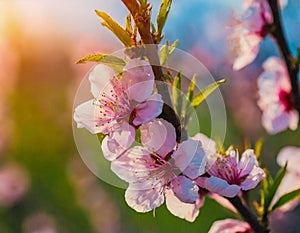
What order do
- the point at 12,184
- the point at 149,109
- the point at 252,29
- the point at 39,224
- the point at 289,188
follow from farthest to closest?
the point at 12,184 < the point at 39,224 < the point at 252,29 < the point at 289,188 < the point at 149,109

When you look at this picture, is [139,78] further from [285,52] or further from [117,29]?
[285,52]

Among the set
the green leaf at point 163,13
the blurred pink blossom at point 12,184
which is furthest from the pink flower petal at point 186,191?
the blurred pink blossom at point 12,184

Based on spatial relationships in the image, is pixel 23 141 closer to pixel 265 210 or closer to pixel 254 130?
pixel 254 130

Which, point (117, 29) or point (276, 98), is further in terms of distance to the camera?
point (276, 98)

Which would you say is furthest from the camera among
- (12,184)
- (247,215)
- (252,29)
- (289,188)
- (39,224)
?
(12,184)

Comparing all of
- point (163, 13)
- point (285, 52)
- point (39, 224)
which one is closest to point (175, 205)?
point (163, 13)

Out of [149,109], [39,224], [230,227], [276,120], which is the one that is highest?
[149,109]
